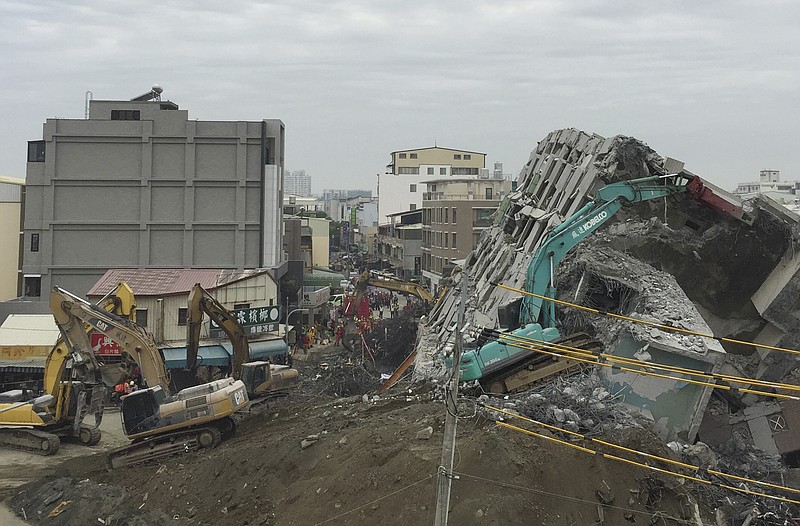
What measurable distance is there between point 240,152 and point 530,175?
15.4 m

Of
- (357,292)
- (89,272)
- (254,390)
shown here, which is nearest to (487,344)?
(254,390)

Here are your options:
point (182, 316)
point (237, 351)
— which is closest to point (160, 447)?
point (237, 351)

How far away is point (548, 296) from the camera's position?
1752cm

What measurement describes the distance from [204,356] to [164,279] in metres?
6.13

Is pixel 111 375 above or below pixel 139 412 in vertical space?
above

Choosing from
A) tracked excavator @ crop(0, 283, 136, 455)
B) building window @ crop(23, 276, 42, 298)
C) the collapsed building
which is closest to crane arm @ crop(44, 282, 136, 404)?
tracked excavator @ crop(0, 283, 136, 455)

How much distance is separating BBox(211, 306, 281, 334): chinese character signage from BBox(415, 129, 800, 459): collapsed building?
32.1 ft

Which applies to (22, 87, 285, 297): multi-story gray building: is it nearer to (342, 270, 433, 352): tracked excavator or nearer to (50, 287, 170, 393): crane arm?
(342, 270, 433, 352): tracked excavator

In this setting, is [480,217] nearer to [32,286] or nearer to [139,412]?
[32,286]

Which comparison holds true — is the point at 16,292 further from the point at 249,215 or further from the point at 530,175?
the point at 530,175

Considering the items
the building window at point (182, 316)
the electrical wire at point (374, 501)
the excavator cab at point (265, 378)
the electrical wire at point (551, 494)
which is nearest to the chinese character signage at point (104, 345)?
the building window at point (182, 316)

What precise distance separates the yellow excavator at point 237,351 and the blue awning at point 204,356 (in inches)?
258

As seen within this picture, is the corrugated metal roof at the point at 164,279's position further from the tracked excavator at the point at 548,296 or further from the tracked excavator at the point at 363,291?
the tracked excavator at the point at 548,296

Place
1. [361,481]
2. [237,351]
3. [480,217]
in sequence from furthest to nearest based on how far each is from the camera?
[480,217], [237,351], [361,481]
